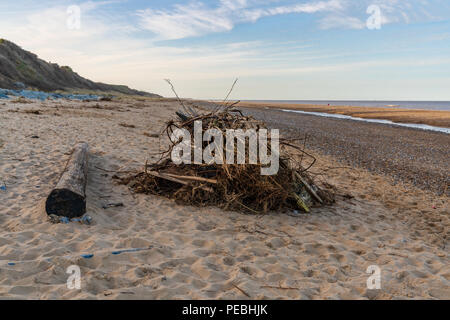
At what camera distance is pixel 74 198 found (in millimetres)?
4051

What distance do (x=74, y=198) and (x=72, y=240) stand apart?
27.7 inches

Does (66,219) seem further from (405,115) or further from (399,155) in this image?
(405,115)

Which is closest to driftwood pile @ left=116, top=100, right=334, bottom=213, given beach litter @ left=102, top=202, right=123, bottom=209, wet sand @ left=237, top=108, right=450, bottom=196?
beach litter @ left=102, top=202, right=123, bottom=209

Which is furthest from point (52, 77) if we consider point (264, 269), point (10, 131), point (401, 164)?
point (264, 269)

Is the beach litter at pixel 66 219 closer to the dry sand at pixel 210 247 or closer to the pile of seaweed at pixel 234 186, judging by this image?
the dry sand at pixel 210 247

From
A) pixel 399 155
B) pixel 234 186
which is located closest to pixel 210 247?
pixel 234 186

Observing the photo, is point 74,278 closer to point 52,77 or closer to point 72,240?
point 72,240

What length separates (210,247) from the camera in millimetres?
3693

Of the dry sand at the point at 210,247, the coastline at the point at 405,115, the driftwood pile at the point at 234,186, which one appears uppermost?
the coastline at the point at 405,115

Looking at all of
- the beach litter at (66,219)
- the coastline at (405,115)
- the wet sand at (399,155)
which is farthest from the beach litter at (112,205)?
the coastline at (405,115)

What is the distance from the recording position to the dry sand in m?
2.84

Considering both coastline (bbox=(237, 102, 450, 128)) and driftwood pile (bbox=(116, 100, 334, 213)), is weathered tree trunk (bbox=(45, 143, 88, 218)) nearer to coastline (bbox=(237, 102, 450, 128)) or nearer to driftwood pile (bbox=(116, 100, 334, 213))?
driftwood pile (bbox=(116, 100, 334, 213))

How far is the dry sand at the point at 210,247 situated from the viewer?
9.30 feet

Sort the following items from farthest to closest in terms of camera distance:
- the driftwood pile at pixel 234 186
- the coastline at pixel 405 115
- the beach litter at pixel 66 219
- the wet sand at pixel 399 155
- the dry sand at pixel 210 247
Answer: the coastline at pixel 405 115, the wet sand at pixel 399 155, the driftwood pile at pixel 234 186, the beach litter at pixel 66 219, the dry sand at pixel 210 247
